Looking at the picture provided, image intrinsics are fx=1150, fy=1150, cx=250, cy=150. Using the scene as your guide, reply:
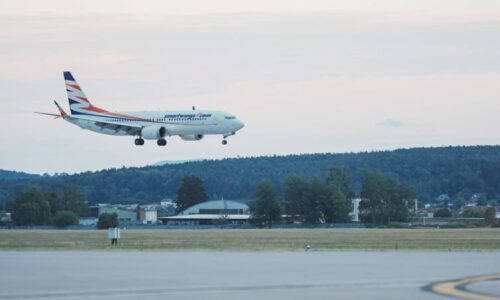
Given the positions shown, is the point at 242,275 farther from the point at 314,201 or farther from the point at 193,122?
the point at 314,201

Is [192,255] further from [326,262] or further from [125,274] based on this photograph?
[125,274]

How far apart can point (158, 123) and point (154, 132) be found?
1.11 metres

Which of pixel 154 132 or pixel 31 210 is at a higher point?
pixel 154 132

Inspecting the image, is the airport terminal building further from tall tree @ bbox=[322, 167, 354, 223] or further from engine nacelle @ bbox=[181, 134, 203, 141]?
engine nacelle @ bbox=[181, 134, 203, 141]

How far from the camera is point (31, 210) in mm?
136625

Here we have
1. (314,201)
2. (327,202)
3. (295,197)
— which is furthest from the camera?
(295,197)

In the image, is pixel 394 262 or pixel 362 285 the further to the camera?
pixel 394 262

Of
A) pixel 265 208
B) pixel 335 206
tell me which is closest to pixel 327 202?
pixel 335 206

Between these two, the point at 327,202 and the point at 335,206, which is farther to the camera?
the point at 327,202

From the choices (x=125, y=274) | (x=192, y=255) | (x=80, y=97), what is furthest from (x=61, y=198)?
(x=125, y=274)

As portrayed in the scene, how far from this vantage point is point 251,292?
23.8m

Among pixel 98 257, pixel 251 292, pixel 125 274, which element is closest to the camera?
pixel 251 292

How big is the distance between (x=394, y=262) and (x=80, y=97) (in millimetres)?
70012

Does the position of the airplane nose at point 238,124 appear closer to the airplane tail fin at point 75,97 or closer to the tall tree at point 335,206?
the airplane tail fin at point 75,97
